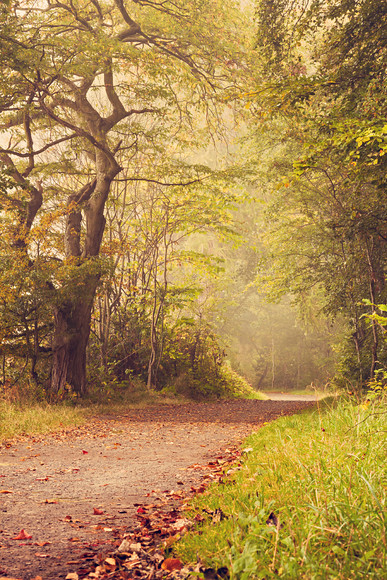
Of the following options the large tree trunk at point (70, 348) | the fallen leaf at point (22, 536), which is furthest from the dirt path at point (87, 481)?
the large tree trunk at point (70, 348)

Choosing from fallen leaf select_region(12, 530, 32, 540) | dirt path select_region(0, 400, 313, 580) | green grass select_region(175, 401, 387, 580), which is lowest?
dirt path select_region(0, 400, 313, 580)

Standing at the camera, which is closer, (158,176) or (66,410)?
(66,410)

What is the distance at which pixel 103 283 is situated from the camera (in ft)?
34.8

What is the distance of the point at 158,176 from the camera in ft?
39.8

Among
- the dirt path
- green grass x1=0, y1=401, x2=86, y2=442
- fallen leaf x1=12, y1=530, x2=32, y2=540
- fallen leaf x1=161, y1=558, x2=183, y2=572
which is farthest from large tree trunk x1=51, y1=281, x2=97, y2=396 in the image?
fallen leaf x1=161, y1=558, x2=183, y2=572

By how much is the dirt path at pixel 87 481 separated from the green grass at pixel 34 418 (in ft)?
1.21

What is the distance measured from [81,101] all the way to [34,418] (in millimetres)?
8046

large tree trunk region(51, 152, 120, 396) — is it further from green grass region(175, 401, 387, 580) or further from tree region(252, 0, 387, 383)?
A: green grass region(175, 401, 387, 580)

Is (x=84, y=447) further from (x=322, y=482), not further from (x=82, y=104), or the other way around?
(x=82, y=104)

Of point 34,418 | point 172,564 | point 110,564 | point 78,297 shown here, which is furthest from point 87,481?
point 78,297

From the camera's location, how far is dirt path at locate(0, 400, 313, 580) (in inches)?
91.7

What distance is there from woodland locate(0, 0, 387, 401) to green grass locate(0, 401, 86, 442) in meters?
0.99

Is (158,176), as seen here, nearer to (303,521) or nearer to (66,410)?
(66,410)

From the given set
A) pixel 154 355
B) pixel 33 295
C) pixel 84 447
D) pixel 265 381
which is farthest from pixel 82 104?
pixel 265 381
